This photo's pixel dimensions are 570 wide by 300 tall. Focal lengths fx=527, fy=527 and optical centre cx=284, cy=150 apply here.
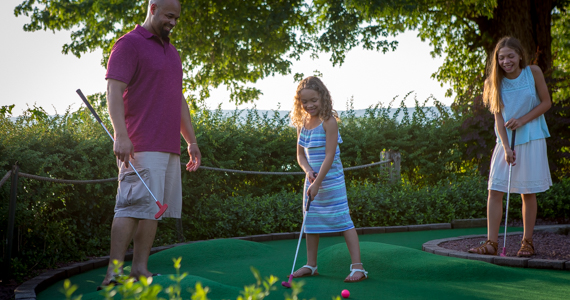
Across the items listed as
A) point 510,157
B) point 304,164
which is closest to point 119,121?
point 304,164

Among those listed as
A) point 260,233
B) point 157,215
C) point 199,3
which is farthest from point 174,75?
point 199,3

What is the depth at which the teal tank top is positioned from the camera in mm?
4312

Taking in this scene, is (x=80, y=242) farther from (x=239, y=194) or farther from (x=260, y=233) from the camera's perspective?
(x=239, y=194)

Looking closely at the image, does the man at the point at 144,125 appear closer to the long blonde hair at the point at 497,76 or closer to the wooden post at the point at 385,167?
the long blonde hair at the point at 497,76

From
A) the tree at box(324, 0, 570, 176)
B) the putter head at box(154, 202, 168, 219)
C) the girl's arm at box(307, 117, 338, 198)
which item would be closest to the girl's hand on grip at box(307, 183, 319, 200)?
the girl's arm at box(307, 117, 338, 198)

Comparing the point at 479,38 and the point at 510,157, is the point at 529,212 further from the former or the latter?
the point at 479,38

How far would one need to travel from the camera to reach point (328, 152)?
3656 mm

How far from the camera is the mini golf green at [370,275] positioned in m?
3.18

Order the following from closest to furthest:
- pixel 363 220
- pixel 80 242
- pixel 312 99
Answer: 1. pixel 312 99
2. pixel 80 242
3. pixel 363 220

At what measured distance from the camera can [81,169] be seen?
17.6 feet

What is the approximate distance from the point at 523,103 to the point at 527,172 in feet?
1.85

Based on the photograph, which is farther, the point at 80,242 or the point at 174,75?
the point at 80,242

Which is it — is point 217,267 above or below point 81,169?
below

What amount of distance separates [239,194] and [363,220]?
196 cm
